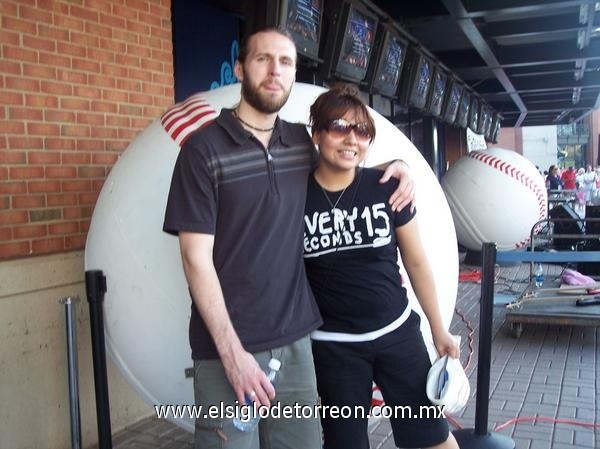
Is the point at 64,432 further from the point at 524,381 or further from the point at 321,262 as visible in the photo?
the point at 524,381

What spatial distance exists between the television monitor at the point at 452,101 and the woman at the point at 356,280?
10.8 metres

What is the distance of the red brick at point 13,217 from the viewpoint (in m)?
3.43

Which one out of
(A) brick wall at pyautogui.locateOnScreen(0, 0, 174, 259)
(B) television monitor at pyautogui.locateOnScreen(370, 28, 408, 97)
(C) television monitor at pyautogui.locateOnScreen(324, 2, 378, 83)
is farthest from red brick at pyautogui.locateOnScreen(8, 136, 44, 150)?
(B) television monitor at pyautogui.locateOnScreen(370, 28, 408, 97)

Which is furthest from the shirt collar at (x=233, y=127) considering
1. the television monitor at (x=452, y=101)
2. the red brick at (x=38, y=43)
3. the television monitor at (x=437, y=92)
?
the television monitor at (x=452, y=101)

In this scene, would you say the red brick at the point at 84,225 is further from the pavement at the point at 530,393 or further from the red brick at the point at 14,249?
the pavement at the point at 530,393

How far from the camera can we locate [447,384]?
7.88ft

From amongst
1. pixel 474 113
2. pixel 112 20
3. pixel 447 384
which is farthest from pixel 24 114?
pixel 474 113

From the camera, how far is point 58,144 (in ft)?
12.2

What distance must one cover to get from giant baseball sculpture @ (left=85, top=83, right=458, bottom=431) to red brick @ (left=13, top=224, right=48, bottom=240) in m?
0.70

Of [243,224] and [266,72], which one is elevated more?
[266,72]

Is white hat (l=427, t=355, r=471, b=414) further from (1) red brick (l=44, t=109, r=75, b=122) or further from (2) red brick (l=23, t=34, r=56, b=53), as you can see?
(2) red brick (l=23, t=34, r=56, b=53)

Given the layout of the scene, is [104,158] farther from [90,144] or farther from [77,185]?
[77,185]

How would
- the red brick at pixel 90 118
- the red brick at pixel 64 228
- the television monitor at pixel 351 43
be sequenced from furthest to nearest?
the television monitor at pixel 351 43 → the red brick at pixel 90 118 → the red brick at pixel 64 228

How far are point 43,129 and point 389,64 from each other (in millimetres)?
5617
